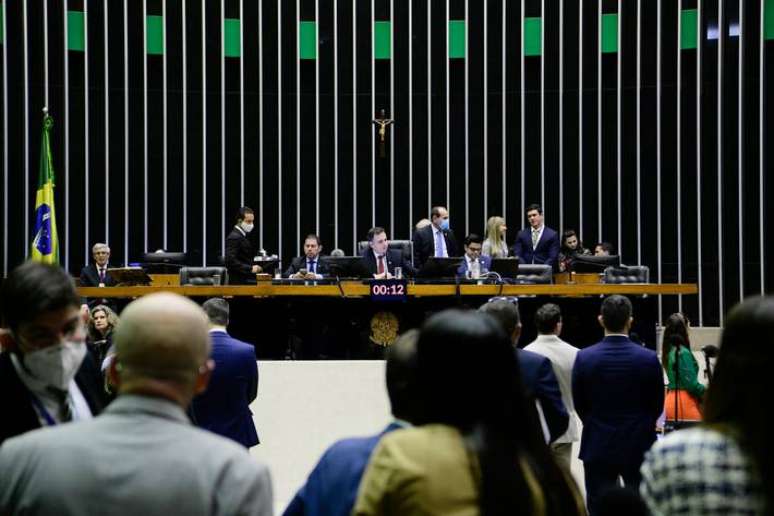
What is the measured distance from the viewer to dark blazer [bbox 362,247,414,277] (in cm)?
1073

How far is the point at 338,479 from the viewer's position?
88.8 inches

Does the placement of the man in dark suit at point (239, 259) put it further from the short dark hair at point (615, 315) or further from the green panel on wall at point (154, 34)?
the short dark hair at point (615, 315)

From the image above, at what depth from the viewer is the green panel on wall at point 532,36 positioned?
14047 millimetres

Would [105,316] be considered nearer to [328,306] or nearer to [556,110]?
[328,306]

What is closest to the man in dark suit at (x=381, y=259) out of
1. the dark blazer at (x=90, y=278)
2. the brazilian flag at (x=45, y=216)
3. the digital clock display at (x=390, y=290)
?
the digital clock display at (x=390, y=290)

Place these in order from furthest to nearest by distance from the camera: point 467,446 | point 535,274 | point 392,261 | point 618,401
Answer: point 392,261 → point 535,274 → point 618,401 → point 467,446

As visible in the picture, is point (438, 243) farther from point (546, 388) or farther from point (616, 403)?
point (546, 388)

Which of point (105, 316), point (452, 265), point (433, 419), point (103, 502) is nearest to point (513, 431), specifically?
point (433, 419)

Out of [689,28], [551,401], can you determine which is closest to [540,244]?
[689,28]

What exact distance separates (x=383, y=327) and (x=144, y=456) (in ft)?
27.8

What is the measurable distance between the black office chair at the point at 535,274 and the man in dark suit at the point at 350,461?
26.7ft

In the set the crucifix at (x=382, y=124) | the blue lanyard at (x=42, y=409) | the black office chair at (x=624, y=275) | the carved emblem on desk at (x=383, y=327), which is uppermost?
the crucifix at (x=382, y=124)

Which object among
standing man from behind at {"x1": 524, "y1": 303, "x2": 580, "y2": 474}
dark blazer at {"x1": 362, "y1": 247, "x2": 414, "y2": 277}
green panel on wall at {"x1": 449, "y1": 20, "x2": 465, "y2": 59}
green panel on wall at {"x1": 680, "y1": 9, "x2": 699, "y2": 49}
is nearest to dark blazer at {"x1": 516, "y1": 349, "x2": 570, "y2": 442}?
standing man from behind at {"x1": 524, "y1": 303, "x2": 580, "y2": 474}

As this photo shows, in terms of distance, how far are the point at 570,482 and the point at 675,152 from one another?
1200 centimetres
